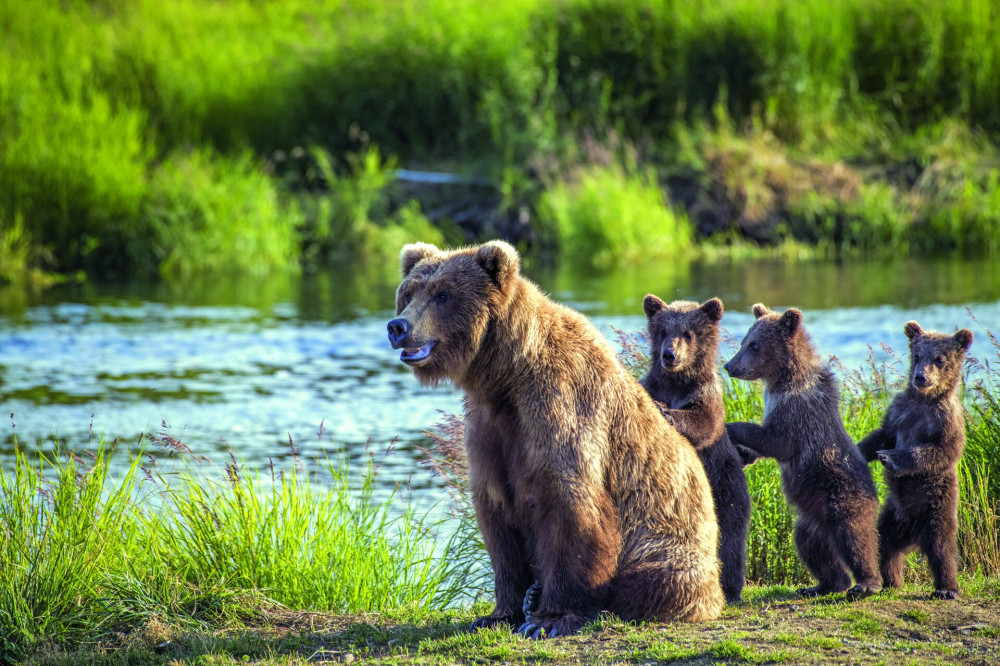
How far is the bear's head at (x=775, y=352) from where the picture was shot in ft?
25.3

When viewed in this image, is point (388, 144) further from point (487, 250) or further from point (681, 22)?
point (487, 250)

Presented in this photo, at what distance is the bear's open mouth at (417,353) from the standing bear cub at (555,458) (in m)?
0.01

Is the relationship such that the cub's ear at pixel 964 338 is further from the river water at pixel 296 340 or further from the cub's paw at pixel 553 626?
the river water at pixel 296 340

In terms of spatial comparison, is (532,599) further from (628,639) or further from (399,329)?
(399,329)

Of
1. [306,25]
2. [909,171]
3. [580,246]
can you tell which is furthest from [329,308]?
[306,25]

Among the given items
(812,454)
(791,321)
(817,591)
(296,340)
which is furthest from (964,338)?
(296,340)

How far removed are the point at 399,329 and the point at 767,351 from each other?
2.48 meters

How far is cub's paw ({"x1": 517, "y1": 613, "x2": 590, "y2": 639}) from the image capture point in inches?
260

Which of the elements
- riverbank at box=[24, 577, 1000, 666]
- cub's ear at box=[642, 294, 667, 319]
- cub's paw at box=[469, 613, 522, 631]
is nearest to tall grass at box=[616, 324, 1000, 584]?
riverbank at box=[24, 577, 1000, 666]

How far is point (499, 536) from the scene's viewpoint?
6.90 m

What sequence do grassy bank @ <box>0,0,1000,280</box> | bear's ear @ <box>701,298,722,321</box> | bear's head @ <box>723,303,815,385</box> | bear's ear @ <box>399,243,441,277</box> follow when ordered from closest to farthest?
bear's ear @ <box>399,243,441,277</box>
bear's ear @ <box>701,298,722,321</box>
bear's head @ <box>723,303,815,385</box>
grassy bank @ <box>0,0,1000,280</box>

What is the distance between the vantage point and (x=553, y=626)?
21.8ft

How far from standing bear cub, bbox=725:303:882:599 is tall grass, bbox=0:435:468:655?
Answer: 266 centimetres

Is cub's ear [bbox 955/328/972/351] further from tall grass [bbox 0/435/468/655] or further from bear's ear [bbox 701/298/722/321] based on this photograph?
tall grass [bbox 0/435/468/655]
